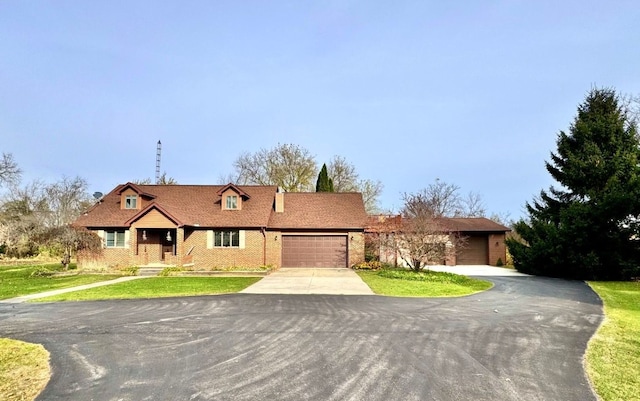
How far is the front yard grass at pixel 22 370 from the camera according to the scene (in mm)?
4848

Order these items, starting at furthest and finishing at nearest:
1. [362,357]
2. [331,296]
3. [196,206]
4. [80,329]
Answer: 1. [196,206]
2. [331,296]
3. [80,329]
4. [362,357]

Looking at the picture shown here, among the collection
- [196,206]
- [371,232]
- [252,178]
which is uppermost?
[252,178]

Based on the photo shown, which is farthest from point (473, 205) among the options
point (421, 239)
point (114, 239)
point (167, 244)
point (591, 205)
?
point (114, 239)

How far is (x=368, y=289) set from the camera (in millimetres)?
14266

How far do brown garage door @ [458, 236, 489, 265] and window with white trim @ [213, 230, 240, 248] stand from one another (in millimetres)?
17151

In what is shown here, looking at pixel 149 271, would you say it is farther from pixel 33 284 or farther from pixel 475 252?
pixel 475 252

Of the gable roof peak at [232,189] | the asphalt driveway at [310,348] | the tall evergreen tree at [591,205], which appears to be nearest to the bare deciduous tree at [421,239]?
the tall evergreen tree at [591,205]

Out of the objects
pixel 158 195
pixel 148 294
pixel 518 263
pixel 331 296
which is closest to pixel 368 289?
pixel 331 296

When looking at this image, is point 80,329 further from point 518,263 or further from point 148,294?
point 518,263

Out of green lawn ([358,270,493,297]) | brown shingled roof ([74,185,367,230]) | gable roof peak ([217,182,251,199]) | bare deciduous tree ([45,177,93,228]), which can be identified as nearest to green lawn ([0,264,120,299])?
brown shingled roof ([74,185,367,230])

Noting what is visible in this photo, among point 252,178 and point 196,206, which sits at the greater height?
point 252,178

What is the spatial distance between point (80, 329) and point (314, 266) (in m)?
16.9

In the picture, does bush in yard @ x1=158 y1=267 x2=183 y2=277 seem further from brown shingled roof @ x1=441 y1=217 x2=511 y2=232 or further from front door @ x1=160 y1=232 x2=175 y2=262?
brown shingled roof @ x1=441 y1=217 x2=511 y2=232

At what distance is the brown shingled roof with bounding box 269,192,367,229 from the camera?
959 inches
